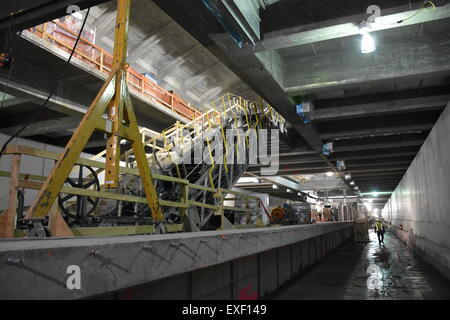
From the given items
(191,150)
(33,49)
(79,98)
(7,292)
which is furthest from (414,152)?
(7,292)

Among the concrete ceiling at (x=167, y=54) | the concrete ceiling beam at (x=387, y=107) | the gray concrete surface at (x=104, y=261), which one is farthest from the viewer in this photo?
the concrete ceiling at (x=167, y=54)

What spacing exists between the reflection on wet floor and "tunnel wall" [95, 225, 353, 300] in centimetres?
52

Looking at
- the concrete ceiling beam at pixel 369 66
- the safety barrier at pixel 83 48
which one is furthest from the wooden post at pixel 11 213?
the safety barrier at pixel 83 48

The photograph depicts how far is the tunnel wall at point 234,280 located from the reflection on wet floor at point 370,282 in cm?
52

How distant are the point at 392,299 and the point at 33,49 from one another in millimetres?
12476

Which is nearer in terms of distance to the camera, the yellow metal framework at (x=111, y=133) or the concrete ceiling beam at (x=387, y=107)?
the yellow metal framework at (x=111, y=133)

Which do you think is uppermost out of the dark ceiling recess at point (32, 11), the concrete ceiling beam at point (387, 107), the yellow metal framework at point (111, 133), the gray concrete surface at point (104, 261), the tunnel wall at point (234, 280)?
the dark ceiling recess at point (32, 11)

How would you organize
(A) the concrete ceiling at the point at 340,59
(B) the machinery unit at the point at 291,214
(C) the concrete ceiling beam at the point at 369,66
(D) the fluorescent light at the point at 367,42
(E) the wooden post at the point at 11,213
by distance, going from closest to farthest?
(E) the wooden post at the point at 11,213
(A) the concrete ceiling at the point at 340,59
(D) the fluorescent light at the point at 367,42
(C) the concrete ceiling beam at the point at 369,66
(B) the machinery unit at the point at 291,214

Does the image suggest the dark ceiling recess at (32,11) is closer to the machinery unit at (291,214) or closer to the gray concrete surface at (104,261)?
the gray concrete surface at (104,261)

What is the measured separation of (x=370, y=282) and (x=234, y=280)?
6.35 m

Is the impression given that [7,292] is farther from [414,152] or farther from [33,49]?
[414,152]

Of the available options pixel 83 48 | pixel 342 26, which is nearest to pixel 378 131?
pixel 342 26

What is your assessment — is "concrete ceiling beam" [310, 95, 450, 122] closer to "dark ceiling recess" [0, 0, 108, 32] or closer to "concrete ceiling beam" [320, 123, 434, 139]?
"concrete ceiling beam" [320, 123, 434, 139]

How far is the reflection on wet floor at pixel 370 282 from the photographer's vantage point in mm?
8461
